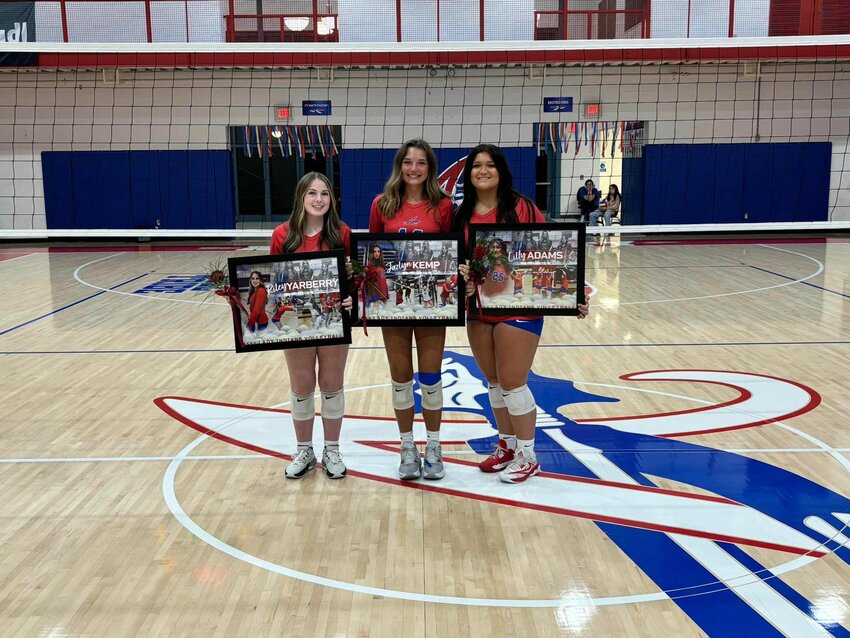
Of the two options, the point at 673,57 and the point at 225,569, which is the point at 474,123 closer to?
the point at 673,57

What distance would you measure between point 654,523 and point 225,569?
5.65ft

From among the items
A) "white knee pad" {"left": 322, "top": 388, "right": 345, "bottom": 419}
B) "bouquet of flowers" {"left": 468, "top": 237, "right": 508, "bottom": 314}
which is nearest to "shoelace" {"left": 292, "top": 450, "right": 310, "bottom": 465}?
"white knee pad" {"left": 322, "top": 388, "right": 345, "bottom": 419}

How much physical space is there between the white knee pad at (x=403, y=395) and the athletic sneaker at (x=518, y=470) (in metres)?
0.55

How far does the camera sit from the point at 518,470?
3723 mm

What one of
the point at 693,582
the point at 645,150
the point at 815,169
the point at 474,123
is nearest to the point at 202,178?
the point at 474,123

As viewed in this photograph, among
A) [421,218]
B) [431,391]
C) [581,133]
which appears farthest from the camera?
[581,133]

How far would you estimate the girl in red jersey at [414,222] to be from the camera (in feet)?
11.6

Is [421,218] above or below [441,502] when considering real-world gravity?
above

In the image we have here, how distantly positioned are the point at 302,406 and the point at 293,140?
13.1 m

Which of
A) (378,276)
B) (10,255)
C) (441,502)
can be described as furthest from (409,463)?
(10,255)

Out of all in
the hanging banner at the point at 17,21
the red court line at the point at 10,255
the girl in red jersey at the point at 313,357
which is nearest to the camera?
the girl in red jersey at the point at 313,357

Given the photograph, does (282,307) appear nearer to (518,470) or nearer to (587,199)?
(518,470)

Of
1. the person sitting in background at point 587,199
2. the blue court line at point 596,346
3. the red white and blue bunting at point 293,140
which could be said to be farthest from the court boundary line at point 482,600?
the person sitting in background at point 587,199

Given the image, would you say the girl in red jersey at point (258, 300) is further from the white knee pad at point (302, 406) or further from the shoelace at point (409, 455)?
the shoelace at point (409, 455)
